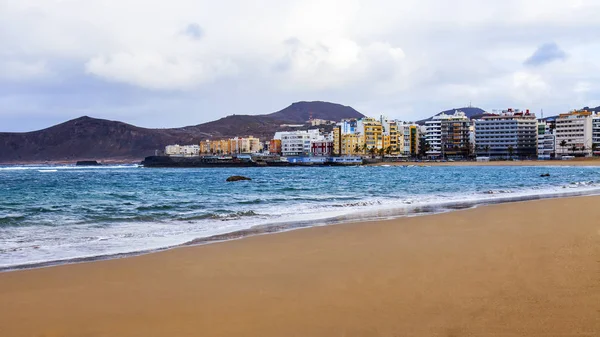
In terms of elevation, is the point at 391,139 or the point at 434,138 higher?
the point at 391,139

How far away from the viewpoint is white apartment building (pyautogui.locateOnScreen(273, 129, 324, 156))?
15375 cm

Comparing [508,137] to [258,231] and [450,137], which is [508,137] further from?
[258,231]

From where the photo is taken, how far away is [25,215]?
1534 centimetres

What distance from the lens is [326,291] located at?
5.26 metres

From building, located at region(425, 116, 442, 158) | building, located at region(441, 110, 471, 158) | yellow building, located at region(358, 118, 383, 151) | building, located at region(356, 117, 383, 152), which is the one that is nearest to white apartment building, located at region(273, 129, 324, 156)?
building, located at region(356, 117, 383, 152)

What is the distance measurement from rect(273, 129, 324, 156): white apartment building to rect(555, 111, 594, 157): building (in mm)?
66373

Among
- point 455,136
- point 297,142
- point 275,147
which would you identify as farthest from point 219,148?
point 455,136

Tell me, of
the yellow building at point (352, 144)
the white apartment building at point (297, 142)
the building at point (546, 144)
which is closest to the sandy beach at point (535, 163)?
the building at point (546, 144)

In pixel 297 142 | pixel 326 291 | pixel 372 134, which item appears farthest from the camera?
pixel 297 142

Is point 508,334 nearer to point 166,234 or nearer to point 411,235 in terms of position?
point 411,235

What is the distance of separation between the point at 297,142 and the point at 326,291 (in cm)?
15127

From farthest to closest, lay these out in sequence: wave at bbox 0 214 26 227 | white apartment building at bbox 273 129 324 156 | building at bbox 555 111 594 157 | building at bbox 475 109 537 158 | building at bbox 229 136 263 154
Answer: building at bbox 229 136 263 154
white apartment building at bbox 273 129 324 156
building at bbox 475 109 537 158
building at bbox 555 111 594 157
wave at bbox 0 214 26 227

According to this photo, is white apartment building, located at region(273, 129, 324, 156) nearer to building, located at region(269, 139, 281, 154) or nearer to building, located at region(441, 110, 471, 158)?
building, located at region(269, 139, 281, 154)

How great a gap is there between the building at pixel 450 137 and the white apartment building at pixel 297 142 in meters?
35.5
